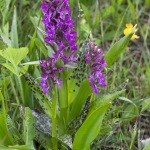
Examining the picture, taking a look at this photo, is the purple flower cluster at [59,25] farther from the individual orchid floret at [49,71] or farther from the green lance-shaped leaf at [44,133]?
the green lance-shaped leaf at [44,133]

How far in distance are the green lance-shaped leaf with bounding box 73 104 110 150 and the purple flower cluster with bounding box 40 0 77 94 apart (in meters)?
0.21

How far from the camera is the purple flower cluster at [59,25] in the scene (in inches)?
60.4

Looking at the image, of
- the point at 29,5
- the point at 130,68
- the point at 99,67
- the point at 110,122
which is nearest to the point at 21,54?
the point at 99,67

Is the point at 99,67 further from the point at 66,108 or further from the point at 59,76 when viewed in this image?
the point at 66,108

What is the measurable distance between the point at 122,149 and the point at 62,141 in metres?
0.33

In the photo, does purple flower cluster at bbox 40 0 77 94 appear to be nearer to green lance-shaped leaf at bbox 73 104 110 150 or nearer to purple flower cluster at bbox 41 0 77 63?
purple flower cluster at bbox 41 0 77 63

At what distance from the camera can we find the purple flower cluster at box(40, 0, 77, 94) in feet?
5.00

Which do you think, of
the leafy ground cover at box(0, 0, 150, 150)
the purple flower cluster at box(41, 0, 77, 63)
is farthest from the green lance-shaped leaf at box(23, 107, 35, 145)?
the purple flower cluster at box(41, 0, 77, 63)

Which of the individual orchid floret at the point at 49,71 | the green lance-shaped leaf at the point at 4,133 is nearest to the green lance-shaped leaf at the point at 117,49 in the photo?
the individual orchid floret at the point at 49,71

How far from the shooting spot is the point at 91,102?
1870mm

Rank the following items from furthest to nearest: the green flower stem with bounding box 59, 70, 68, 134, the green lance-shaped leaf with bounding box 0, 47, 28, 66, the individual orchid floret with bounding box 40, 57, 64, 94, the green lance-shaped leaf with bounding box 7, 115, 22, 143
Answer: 1. the green lance-shaped leaf with bounding box 7, 115, 22, 143
2. the green flower stem with bounding box 59, 70, 68, 134
3. the green lance-shaped leaf with bounding box 0, 47, 28, 66
4. the individual orchid floret with bounding box 40, 57, 64, 94

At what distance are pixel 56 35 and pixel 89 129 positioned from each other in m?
0.44

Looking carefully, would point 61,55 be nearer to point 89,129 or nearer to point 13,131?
→ point 89,129

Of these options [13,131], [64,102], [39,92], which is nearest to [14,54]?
[39,92]
